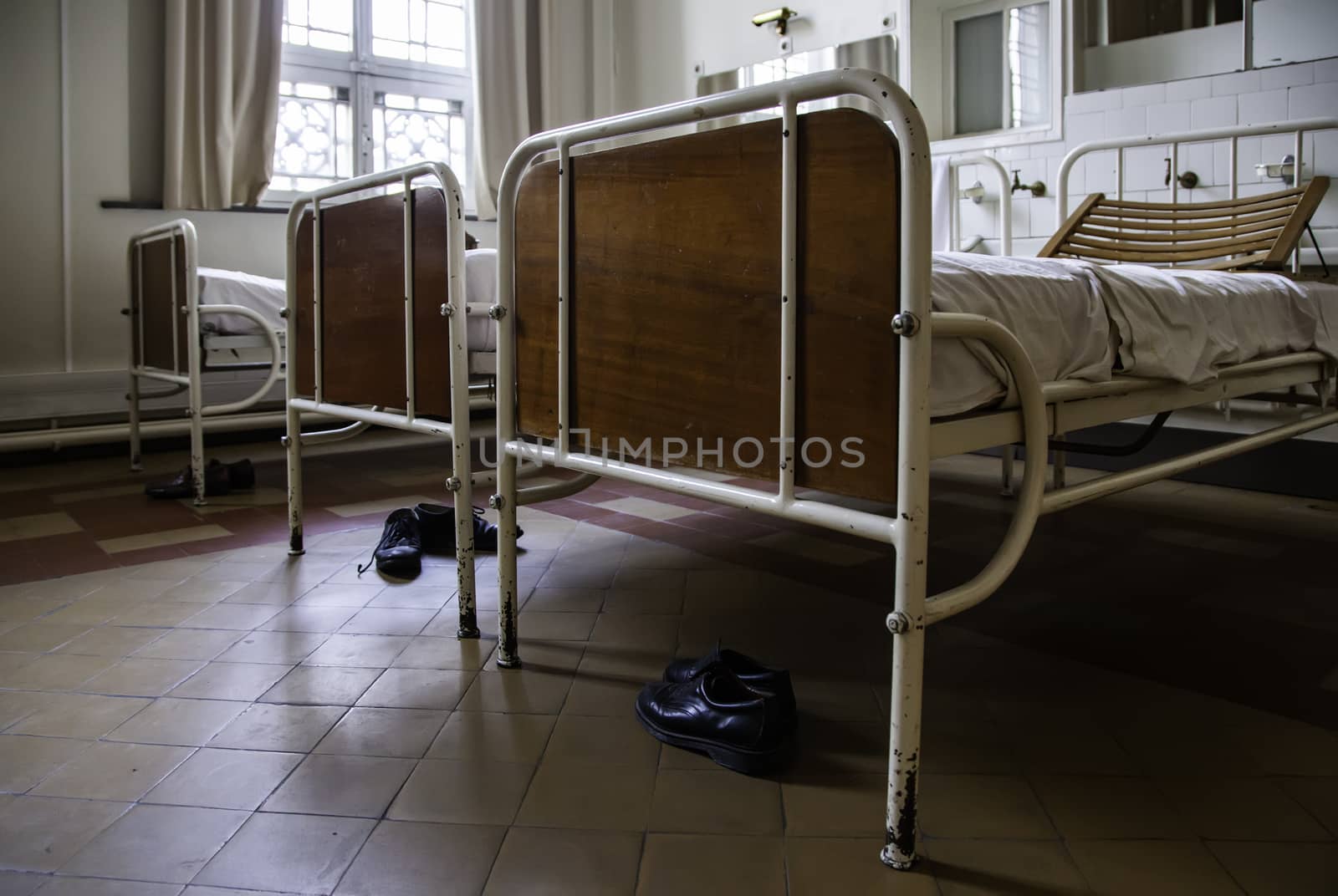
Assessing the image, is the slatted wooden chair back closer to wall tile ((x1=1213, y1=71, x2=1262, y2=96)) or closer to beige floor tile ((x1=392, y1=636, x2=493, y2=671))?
wall tile ((x1=1213, y1=71, x2=1262, y2=96))

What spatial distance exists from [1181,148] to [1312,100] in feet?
1.35

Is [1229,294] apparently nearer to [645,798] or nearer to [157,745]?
[645,798]

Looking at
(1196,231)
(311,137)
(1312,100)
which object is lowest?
(1196,231)

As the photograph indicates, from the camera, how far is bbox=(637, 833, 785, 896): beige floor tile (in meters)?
1.05

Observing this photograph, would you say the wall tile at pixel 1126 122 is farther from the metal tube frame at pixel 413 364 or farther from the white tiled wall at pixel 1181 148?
the metal tube frame at pixel 413 364

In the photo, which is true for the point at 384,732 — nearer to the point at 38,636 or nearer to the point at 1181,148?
the point at 38,636

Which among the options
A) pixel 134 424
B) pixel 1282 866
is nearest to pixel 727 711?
pixel 1282 866

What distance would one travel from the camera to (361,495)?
3.26 meters

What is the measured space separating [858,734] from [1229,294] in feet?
3.99

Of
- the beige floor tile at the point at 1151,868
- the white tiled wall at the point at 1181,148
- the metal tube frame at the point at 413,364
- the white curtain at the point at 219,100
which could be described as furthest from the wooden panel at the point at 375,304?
the white tiled wall at the point at 1181,148

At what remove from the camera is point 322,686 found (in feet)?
5.33

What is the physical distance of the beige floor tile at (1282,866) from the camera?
1037mm

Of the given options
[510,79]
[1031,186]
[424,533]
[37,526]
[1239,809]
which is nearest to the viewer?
[1239,809]

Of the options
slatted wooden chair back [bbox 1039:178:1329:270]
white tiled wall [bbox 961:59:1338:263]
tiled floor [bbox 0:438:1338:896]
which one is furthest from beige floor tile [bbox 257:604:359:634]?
white tiled wall [bbox 961:59:1338:263]
